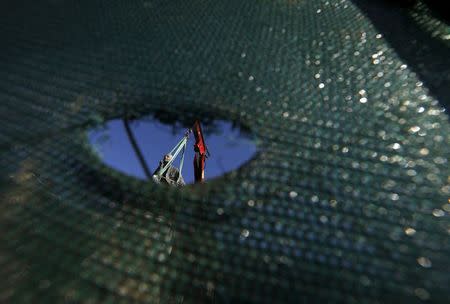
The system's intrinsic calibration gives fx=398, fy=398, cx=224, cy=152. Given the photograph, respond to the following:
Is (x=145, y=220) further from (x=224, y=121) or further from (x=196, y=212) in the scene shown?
(x=224, y=121)

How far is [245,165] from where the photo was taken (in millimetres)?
688

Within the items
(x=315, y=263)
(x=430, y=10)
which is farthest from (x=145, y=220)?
(x=430, y=10)

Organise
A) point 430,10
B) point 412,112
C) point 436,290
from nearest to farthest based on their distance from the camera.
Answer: point 436,290 → point 412,112 → point 430,10

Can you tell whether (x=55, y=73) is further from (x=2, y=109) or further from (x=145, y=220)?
(x=145, y=220)

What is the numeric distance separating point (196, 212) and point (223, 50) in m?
0.46

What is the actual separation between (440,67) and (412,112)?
0.19 metres

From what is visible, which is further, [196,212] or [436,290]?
[196,212]

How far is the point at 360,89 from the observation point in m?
0.80

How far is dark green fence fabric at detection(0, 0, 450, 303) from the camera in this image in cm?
52

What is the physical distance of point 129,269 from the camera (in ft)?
1.73

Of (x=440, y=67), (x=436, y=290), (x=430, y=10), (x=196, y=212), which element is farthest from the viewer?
(x=430, y=10)

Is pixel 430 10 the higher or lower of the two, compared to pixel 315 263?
higher

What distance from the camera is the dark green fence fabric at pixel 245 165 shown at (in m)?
0.52

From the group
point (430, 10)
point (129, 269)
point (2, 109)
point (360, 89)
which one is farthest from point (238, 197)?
point (430, 10)
